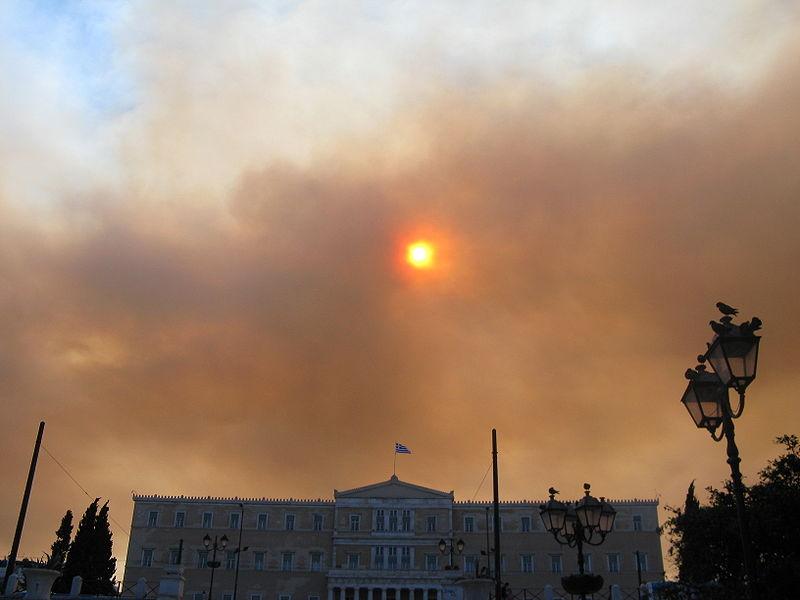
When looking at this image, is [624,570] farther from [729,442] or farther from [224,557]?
[729,442]

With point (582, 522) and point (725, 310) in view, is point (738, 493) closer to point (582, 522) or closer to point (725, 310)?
point (725, 310)

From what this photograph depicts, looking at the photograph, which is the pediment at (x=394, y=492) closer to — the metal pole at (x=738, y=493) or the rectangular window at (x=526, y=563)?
the rectangular window at (x=526, y=563)

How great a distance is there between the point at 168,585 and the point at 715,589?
688 inches

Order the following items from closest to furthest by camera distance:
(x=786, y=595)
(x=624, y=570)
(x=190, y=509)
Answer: (x=786, y=595) → (x=624, y=570) → (x=190, y=509)

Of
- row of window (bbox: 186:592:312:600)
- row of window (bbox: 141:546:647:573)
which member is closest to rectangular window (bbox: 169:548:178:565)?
row of window (bbox: 141:546:647:573)

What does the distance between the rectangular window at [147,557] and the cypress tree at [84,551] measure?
34.2 ft

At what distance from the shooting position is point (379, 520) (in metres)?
78.2

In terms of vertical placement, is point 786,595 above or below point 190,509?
below

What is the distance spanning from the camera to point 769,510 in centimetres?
2258

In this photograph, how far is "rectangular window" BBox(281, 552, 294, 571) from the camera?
252 feet

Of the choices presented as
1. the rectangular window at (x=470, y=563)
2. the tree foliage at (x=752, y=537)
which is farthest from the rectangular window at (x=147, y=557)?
the tree foliage at (x=752, y=537)

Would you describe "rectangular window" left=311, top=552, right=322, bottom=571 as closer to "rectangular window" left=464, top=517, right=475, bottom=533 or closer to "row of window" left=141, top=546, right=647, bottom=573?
"row of window" left=141, top=546, right=647, bottom=573

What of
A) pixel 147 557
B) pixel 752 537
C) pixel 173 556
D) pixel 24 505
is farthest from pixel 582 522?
pixel 147 557

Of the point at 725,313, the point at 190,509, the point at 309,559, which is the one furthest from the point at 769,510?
the point at 190,509
